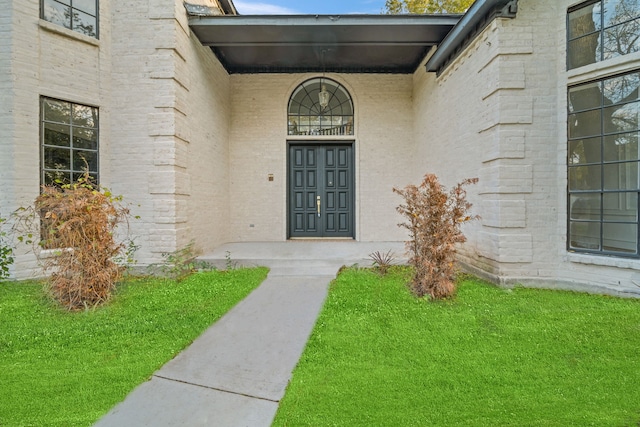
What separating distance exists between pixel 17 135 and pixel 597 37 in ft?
27.1

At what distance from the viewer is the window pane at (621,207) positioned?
3.97 m

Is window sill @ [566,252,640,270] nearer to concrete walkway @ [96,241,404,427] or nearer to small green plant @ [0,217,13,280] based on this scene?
concrete walkway @ [96,241,404,427]

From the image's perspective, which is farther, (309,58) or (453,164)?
(309,58)

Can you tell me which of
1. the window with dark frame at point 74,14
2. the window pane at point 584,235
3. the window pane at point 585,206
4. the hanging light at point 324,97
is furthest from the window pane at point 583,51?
the window with dark frame at point 74,14

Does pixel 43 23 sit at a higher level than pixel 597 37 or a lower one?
→ higher

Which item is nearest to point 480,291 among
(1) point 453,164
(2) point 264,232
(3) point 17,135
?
(1) point 453,164

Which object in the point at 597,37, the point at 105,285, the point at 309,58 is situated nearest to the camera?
the point at 105,285

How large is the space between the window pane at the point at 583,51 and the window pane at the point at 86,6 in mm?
7365

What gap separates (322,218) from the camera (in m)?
8.10

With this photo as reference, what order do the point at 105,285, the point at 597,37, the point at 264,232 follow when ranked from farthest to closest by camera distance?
the point at 264,232 → the point at 597,37 → the point at 105,285

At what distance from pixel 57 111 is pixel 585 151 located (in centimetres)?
790

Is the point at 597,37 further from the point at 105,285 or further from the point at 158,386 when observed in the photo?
the point at 105,285

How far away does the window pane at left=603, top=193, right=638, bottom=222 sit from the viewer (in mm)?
3975

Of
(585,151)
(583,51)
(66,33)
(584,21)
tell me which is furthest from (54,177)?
(584,21)
